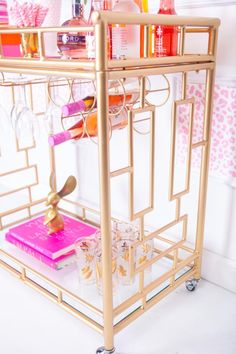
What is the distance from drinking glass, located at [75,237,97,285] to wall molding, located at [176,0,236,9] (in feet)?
1.92

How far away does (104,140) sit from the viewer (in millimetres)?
604

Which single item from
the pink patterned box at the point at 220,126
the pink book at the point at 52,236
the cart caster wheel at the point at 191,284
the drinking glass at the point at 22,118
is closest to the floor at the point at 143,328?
the cart caster wheel at the point at 191,284

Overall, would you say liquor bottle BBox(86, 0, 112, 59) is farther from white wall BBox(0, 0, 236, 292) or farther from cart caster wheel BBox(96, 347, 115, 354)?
cart caster wheel BBox(96, 347, 115, 354)

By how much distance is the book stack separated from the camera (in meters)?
1.00

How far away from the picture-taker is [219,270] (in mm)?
962

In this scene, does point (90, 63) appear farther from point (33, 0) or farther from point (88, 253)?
point (88, 253)

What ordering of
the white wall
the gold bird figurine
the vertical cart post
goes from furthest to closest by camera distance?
the gold bird figurine, the white wall, the vertical cart post

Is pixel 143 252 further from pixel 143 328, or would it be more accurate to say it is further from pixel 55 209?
pixel 55 209

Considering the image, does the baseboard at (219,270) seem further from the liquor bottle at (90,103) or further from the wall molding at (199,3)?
the wall molding at (199,3)

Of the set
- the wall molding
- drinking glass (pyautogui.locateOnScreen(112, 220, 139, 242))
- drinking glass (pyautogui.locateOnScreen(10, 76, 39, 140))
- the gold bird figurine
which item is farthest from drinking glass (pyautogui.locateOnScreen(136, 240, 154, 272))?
the wall molding

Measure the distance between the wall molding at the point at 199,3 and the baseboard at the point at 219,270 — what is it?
582 millimetres

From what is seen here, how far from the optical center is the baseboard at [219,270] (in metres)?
0.94

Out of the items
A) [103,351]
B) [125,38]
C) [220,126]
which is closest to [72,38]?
[125,38]

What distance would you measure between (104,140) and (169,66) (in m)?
0.20
